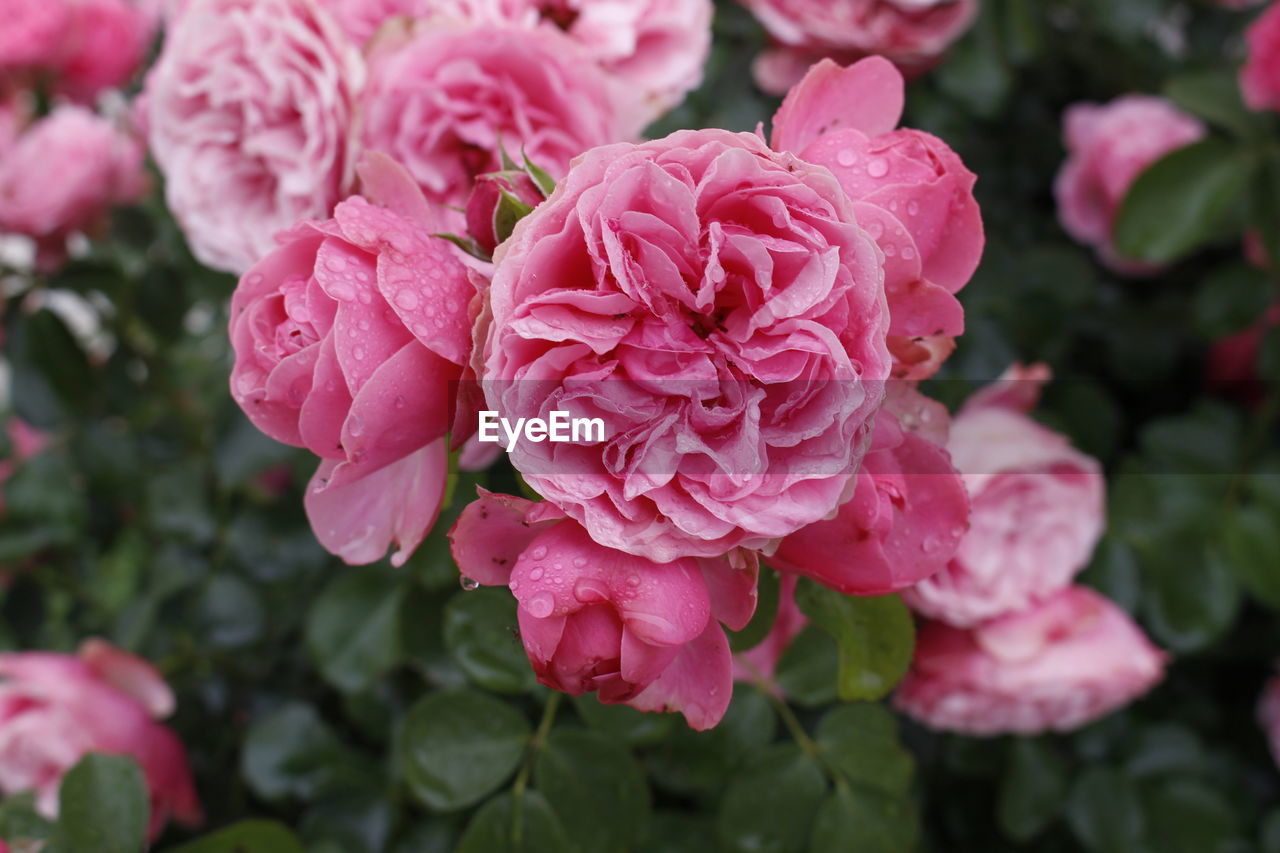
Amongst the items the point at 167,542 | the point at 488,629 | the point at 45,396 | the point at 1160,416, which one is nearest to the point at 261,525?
the point at 167,542

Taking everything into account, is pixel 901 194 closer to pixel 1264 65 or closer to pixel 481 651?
pixel 481 651

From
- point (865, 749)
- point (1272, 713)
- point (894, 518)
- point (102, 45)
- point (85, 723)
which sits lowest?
point (1272, 713)

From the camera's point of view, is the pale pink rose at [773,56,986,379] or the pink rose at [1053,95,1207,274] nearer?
the pale pink rose at [773,56,986,379]

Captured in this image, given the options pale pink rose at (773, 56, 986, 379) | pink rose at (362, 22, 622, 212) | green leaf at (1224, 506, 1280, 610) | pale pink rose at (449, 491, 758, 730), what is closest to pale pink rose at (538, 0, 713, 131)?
pink rose at (362, 22, 622, 212)

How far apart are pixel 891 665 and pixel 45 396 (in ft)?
2.55

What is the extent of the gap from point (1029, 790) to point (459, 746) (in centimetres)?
40

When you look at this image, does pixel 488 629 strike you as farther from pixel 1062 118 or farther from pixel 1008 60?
pixel 1062 118

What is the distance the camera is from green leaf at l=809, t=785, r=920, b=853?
479 mm

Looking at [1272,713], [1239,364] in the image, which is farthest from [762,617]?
[1239,364]

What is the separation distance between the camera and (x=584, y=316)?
0.28m

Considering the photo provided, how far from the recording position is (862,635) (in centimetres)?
37

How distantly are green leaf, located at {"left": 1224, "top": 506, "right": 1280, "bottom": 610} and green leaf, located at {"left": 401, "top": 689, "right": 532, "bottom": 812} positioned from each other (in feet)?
1.80

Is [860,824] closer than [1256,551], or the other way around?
[860,824]

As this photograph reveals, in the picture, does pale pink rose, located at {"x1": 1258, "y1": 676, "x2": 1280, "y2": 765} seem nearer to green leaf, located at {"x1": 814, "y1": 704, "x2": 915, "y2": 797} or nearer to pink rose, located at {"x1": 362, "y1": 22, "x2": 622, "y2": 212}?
green leaf, located at {"x1": 814, "y1": 704, "x2": 915, "y2": 797}
